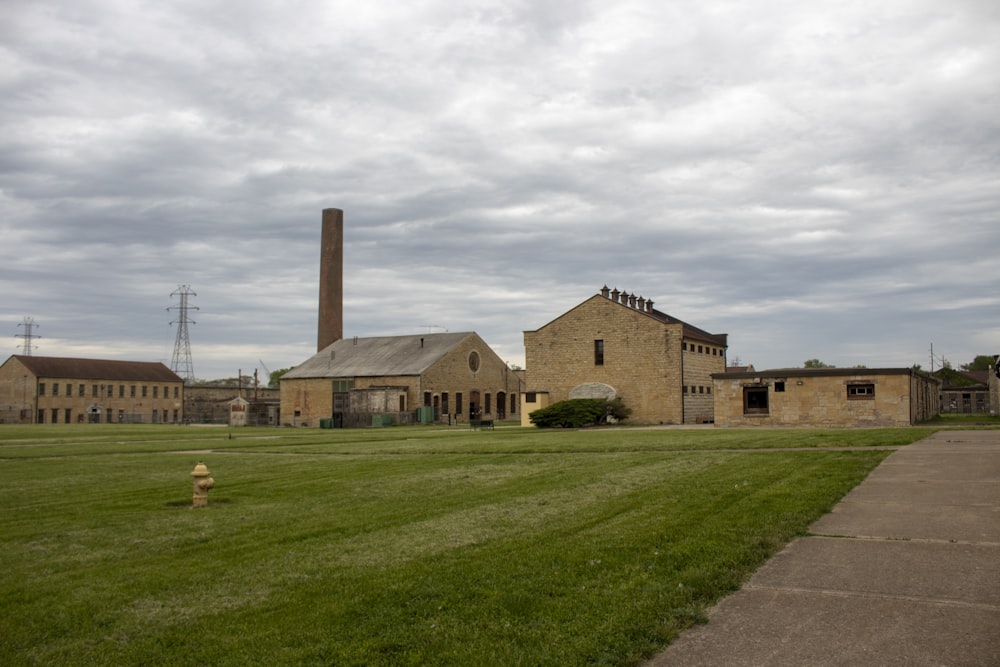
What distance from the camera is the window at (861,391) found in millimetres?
35344

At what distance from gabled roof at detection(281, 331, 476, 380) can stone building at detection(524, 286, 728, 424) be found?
14.8 meters

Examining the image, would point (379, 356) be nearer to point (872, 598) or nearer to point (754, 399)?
point (754, 399)

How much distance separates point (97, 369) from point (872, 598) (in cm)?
10073

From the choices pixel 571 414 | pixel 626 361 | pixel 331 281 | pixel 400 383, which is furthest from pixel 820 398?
pixel 331 281

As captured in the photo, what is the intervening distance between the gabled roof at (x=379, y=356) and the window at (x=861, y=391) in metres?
34.5

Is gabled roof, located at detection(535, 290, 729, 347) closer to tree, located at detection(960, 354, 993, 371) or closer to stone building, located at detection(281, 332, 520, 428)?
stone building, located at detection(281, 332, 520, 428)

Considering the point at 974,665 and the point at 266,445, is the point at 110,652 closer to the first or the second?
the point at 974,665

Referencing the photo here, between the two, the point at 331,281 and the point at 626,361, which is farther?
the point at 331,281

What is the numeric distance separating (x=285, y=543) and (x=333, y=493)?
4568 millimetres

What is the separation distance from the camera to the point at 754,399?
38.1 meters

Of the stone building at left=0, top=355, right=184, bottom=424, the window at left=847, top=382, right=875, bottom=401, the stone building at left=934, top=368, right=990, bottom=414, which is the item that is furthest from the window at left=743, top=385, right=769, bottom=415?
the stone building at left=0, top=355, right=184, bottom=424

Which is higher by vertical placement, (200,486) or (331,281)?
(331,281)

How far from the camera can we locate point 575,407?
44438mm

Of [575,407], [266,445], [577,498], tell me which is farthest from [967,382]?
[577,498]
